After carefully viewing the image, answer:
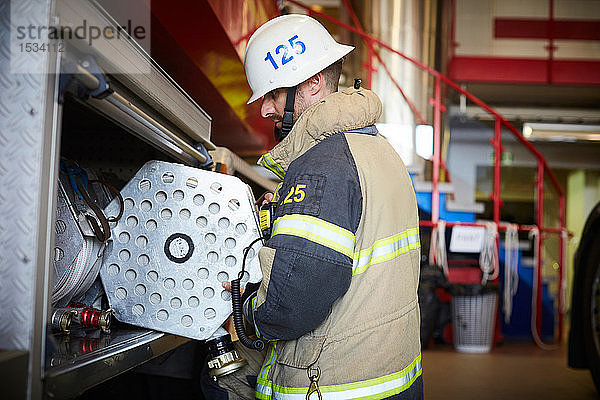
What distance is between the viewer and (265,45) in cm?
185

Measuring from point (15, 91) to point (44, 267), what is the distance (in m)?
0.30

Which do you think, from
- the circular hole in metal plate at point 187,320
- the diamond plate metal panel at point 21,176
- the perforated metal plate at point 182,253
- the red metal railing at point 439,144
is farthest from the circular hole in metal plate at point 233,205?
the red metal railing at point 439,144

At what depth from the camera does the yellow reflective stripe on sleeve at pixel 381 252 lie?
145cm

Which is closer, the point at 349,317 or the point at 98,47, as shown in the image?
the point at 98,47

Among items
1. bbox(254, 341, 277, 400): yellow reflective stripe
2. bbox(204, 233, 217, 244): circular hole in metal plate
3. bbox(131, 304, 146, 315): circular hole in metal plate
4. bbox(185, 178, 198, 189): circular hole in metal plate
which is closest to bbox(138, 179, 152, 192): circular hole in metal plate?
bbox(185, 178, 198, 189): circular hole in metal plate

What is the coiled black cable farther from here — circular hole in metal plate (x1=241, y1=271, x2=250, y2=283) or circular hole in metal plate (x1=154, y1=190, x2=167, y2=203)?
circular hole in metal plate (x1=154, y1=190, x2=167, y2=203)

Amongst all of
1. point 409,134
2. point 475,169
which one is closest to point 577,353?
point 409,134

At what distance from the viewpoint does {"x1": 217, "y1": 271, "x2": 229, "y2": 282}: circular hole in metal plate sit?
164cm

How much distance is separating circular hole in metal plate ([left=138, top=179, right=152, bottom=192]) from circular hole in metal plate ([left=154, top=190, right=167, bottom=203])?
0.10 feet

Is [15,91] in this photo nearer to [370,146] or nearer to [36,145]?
[36,145]

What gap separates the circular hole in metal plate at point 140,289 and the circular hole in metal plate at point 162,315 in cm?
7

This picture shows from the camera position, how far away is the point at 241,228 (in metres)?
1.66

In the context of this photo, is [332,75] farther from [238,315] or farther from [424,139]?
[424,139]

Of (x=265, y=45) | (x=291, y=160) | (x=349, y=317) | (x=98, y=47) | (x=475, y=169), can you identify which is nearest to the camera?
(x=98, y=47)
